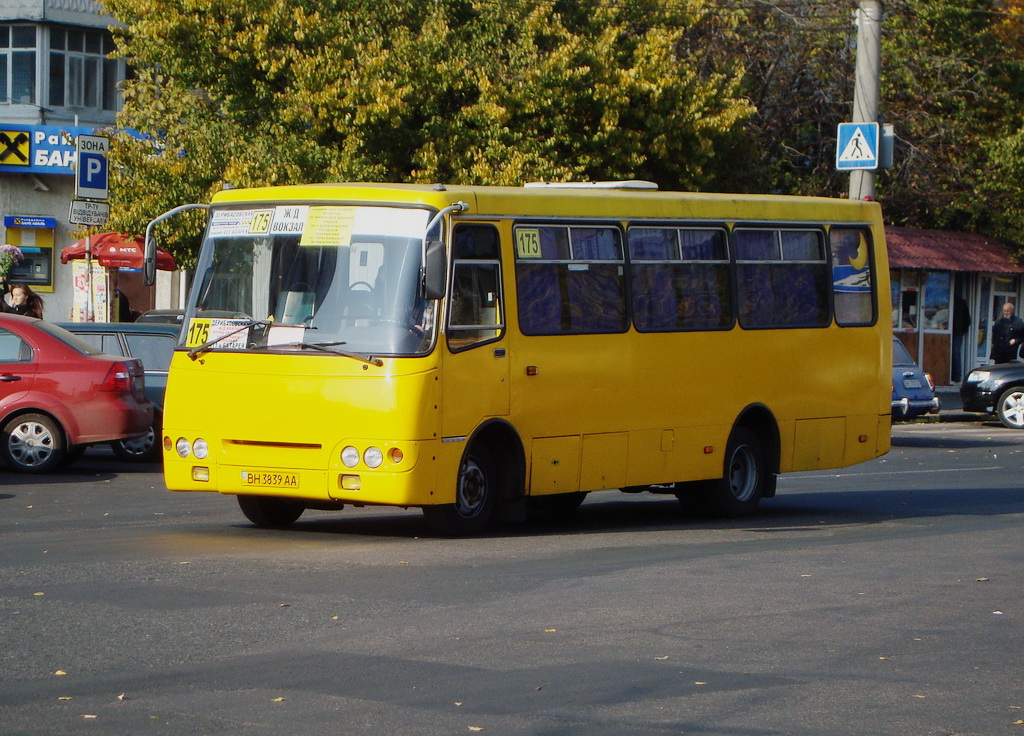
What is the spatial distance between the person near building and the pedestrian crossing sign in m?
8.84

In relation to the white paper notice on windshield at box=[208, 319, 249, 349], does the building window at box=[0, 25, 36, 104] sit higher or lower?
higher

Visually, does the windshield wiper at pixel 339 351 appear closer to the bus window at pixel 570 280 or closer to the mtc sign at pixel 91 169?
the bus window at pixel 570 280

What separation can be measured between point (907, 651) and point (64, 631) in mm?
3999

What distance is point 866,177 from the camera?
76.7ft

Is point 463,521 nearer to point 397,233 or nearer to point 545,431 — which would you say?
point 545,431

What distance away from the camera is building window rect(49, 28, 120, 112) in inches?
1406

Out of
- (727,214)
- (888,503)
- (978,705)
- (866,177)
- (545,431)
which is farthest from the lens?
(866,177)

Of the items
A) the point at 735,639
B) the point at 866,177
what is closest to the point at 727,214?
the point at 735,639

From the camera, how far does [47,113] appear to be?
35625 millimetres

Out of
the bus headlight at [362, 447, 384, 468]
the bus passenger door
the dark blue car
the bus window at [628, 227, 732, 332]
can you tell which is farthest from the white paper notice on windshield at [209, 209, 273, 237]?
the dark blue car

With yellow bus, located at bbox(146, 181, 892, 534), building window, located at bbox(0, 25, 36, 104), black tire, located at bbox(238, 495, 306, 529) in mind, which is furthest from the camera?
building window, located at bbox(0, 25, 36, 104)

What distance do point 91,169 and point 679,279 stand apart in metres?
9.64

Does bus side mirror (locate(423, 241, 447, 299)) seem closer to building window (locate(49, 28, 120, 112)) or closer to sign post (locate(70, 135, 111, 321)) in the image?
sign post (locate(70, 135, 111, 321))

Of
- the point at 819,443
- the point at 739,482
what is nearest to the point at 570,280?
the point at 739,482
